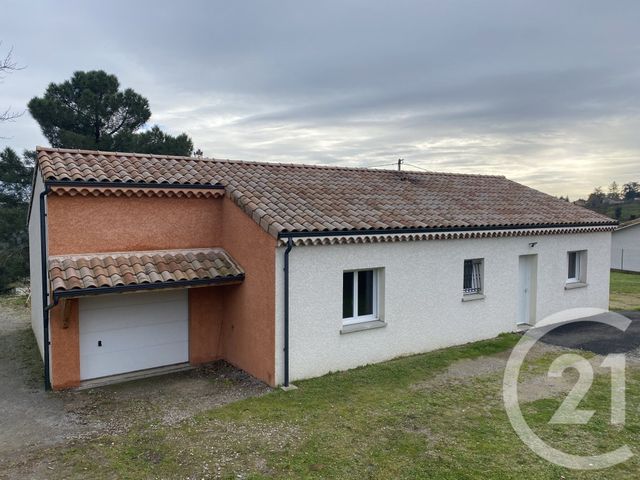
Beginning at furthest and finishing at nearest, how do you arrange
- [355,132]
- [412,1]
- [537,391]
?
[355,132] < [412,1] < [537,391]

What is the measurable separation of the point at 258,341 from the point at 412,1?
33.2ft

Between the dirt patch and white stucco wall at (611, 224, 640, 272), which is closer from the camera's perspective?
the dirt patch

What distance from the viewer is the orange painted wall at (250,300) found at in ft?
31.0

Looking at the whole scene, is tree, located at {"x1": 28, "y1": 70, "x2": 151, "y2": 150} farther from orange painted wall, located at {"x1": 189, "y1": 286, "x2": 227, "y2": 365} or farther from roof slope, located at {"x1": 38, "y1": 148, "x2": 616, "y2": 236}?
orange painted wall, located at {"x1": 189, "y1": 286, "x2": 227, "y2": 365}

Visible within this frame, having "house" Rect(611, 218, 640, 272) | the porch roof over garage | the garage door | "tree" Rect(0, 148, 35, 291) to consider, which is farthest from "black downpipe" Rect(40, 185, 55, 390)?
"house" Rect(611, 218, 640, 272)

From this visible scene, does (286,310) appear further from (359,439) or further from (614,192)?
(614,192)

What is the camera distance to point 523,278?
14.4 m

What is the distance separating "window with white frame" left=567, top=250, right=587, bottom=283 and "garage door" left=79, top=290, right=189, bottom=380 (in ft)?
42.9

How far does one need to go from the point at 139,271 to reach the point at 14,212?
789 inches

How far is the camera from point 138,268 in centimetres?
970

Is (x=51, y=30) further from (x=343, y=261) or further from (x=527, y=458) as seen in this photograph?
(x=527, y=458)

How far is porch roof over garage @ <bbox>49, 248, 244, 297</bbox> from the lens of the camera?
8.80 metres

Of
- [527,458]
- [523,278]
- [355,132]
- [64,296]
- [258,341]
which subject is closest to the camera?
[527,458]

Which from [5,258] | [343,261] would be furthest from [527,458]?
[5,258]
